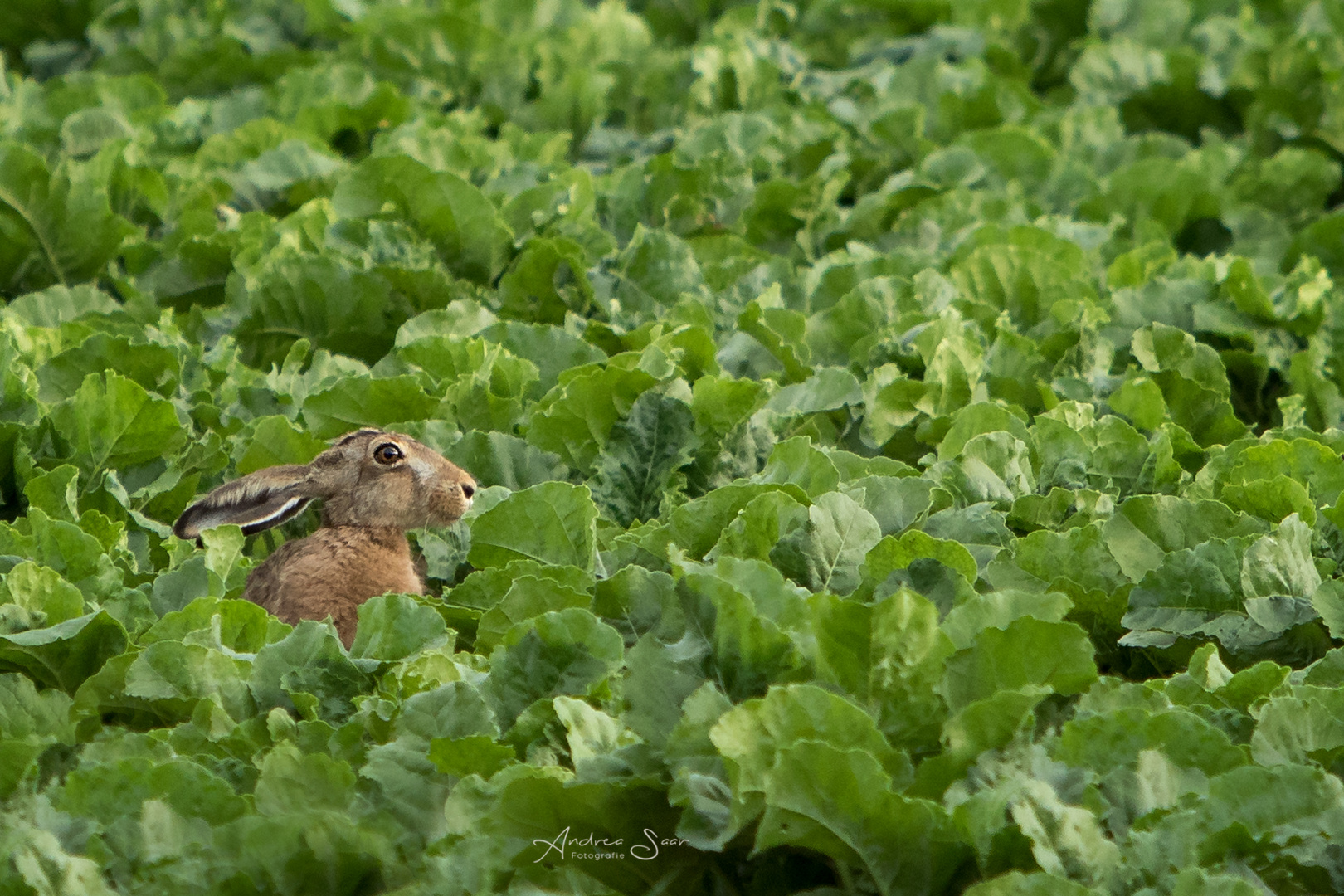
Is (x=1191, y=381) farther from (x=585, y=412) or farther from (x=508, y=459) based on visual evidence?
(x=508, y=459)

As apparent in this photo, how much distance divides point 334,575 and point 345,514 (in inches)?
12.2

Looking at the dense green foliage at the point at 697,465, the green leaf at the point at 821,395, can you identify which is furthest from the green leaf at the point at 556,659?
the green leaf at the point at 821,395

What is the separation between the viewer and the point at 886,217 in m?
6.25

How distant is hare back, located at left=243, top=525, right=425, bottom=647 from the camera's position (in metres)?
3.79

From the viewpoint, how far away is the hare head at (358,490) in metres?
3.96

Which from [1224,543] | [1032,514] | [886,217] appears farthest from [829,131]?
[1224,543]

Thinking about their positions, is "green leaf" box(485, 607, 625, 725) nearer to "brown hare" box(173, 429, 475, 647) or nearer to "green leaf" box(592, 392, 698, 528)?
"brown hare" box(173, 429, 475, 647)

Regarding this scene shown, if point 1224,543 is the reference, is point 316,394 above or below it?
below

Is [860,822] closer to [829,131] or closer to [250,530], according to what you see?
[250,530]

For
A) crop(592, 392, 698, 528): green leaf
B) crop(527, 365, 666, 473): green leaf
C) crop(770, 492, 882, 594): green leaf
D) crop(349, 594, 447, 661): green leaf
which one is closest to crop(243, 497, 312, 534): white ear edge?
crop(527, 365, 666, 473): green leaf

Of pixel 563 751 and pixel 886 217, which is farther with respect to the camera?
pixel 886 217

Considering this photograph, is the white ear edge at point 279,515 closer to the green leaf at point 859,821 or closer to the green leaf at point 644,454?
the green leaf at point 644,454

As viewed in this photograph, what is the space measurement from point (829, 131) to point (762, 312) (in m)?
2.62

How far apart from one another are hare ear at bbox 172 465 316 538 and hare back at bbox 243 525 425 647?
0.11m
